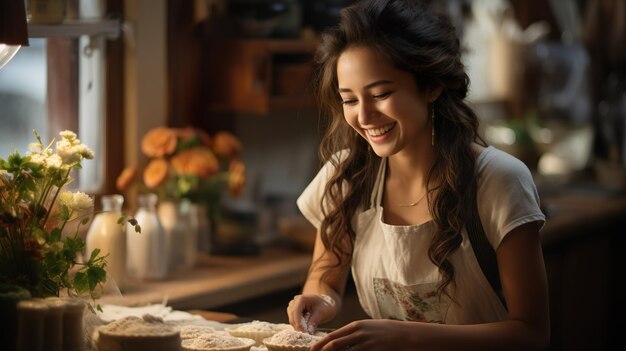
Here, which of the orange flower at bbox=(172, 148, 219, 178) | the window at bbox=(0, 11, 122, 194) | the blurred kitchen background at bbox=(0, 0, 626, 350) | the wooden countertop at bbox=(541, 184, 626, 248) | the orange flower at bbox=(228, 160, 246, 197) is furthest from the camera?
the wooden countertop at bbox=(541, 184, 626, 248)

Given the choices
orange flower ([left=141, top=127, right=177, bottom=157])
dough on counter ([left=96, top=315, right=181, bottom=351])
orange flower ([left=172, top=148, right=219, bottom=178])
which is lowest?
dough on counter ([left=96, top=315, right=181, bottom=351])

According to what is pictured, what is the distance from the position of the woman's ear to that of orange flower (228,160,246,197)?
127cm

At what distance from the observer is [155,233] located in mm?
3021

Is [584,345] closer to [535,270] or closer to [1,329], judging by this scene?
[535,270]

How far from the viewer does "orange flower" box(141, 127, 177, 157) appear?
3.22 metres

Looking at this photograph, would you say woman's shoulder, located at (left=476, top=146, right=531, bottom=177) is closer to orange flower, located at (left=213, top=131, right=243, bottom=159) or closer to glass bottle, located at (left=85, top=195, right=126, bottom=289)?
glass bottle, located at (left=85, top=195, right=126, bottom=289)

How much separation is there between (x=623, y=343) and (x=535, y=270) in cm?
318

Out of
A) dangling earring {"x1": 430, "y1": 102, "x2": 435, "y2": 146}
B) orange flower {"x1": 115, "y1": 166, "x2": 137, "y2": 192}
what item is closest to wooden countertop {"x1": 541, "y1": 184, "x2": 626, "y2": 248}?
orange flower {"x1": 115, "y1": 166, "x2": 137, "y2": 192}

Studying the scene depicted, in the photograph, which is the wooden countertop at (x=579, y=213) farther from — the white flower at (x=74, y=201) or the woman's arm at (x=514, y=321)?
the white flower at (x=74, y=201)

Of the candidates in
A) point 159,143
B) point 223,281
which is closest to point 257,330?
point 223,281

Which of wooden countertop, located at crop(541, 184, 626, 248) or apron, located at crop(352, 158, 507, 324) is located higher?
apron, located at crop(352, 158, 507, 324)

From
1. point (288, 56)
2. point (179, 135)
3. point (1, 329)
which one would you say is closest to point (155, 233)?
point (179, 135)

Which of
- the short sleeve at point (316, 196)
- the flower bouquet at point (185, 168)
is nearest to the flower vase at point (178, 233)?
the flower bouquet at point (185, 168)

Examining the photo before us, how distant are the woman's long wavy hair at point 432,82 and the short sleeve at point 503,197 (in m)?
0.03
